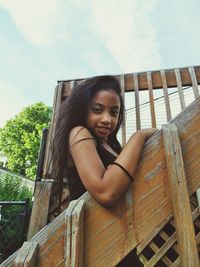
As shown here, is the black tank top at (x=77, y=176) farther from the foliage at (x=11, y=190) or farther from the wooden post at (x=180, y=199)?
the foliage at (x=11, y=190)

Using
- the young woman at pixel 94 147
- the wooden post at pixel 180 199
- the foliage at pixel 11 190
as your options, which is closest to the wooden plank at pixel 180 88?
the young woman at pixel 94 147

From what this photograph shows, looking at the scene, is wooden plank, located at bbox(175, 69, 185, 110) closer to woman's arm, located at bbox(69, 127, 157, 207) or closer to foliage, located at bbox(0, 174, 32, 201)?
woman's arm, located at bbox(69, 127, 157, 207)

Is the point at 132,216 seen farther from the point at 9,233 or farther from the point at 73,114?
the point at 9,233

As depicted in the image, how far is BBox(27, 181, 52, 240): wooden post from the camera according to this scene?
2350 mm

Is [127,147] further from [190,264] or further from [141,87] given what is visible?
[141,87]

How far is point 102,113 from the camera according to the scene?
1.32m

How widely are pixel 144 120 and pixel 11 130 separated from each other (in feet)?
71.0

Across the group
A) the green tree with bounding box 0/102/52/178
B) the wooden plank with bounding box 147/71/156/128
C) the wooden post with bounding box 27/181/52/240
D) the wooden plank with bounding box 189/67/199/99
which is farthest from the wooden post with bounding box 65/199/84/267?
the green tree with bounding box 0/102/52/178

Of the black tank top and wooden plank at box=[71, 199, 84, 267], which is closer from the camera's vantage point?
wooden plank at box=[71, 199, 84, 267]

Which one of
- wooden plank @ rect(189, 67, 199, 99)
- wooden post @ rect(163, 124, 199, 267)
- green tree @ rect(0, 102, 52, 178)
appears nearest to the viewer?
wooden post @ rect(163, 124, 199, 267)

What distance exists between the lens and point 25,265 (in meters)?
0.70

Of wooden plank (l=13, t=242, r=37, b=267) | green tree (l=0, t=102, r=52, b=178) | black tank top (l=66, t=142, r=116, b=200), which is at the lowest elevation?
wooden plank (l=13, t=242, r=37, b=267)

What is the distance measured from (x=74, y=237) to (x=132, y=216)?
18 cm

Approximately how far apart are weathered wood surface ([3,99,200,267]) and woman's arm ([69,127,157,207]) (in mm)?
28
